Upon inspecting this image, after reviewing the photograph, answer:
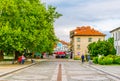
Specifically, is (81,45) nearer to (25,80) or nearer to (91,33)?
(91,33)

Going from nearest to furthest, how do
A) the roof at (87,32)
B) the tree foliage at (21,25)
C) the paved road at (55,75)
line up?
the paved road at (55,75), the tree foliage at (21,25), the roof at (87,32)

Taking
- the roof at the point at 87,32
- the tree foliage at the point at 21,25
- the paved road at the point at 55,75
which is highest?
the roof at the point at 87,32

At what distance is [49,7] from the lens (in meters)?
73.1

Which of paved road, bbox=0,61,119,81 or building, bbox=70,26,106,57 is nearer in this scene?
→ paved road, bbox=0,61,119,81

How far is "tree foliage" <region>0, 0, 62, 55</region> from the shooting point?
55.0 meters

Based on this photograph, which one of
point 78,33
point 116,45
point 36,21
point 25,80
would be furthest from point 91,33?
point 25,80

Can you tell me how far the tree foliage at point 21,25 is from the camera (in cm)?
5503

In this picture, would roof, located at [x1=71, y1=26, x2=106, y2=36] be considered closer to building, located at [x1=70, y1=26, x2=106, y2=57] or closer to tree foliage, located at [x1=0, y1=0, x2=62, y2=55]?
building, located at [x1=70, y1=26, x2=106, y2=57]

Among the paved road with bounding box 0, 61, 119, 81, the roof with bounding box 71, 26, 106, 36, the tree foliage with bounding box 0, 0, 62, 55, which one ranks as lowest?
the paved road with bounding box 0, 61, 119, 81

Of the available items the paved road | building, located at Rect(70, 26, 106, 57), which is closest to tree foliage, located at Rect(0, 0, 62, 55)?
the paved road

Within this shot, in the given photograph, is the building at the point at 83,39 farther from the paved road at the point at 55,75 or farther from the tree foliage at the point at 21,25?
the paved road at the point at 55,75

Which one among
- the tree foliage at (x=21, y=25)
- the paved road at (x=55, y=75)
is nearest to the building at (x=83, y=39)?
the tree foliage at (x=21, y=25)

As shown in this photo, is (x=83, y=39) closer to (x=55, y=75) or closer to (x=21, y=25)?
(x=21, y=25)

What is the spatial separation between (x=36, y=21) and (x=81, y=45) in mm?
76574
